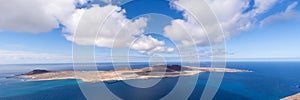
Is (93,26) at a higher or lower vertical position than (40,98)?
higher

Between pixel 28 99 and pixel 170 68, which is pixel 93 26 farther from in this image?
pixel 170 68

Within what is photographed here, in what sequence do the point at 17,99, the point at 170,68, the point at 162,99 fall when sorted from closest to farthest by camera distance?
1. the point at 162,99
2. the point at 17,99
3. the point at 170,68

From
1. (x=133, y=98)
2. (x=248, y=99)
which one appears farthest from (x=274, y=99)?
(x=133, y=98)

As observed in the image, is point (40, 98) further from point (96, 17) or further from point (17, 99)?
point (96, 17)

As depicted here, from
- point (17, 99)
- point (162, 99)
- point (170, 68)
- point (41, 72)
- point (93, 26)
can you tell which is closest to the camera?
point (93, 26)

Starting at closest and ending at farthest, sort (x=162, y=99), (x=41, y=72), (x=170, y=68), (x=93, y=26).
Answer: (x=93, y=26)
(x=162, y=99)
(x=41, y=72)
(x=170, y=68)

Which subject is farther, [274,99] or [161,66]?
[161,66]

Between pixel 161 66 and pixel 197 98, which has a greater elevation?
pixel 161 66

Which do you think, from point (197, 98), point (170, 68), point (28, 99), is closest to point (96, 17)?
point (197, 98)

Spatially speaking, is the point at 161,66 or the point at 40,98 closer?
the point at 40,98
